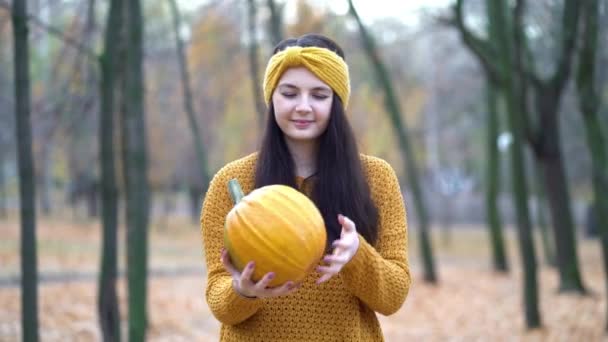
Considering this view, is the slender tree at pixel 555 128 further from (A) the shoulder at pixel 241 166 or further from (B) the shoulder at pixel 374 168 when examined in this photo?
(A) the shoulder at pixel 241 166

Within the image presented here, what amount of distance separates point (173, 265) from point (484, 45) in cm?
906

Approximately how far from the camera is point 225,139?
90.2 ft

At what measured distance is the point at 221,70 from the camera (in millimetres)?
17875

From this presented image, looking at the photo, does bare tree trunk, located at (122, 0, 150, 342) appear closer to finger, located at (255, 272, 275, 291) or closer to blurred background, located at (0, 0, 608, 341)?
blurred background, located at (0, 0, 608, 341)

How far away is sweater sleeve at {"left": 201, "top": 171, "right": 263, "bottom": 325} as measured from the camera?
2439 mm

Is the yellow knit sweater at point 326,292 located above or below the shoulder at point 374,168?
below

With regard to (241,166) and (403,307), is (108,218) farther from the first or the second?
(403,307)

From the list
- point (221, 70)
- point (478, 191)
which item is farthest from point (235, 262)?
point (478, 191)

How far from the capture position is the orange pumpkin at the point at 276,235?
7.41 ft

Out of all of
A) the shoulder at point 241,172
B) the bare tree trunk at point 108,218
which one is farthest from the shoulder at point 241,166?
the bare tree trunk at point 108,218

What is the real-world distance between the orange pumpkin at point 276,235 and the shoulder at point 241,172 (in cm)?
36

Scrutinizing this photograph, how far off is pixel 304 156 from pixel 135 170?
14.1 feet

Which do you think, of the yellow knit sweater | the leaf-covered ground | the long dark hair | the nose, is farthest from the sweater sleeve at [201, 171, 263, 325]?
the leaf-covered ground

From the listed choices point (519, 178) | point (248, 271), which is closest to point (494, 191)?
point (519, 178)
